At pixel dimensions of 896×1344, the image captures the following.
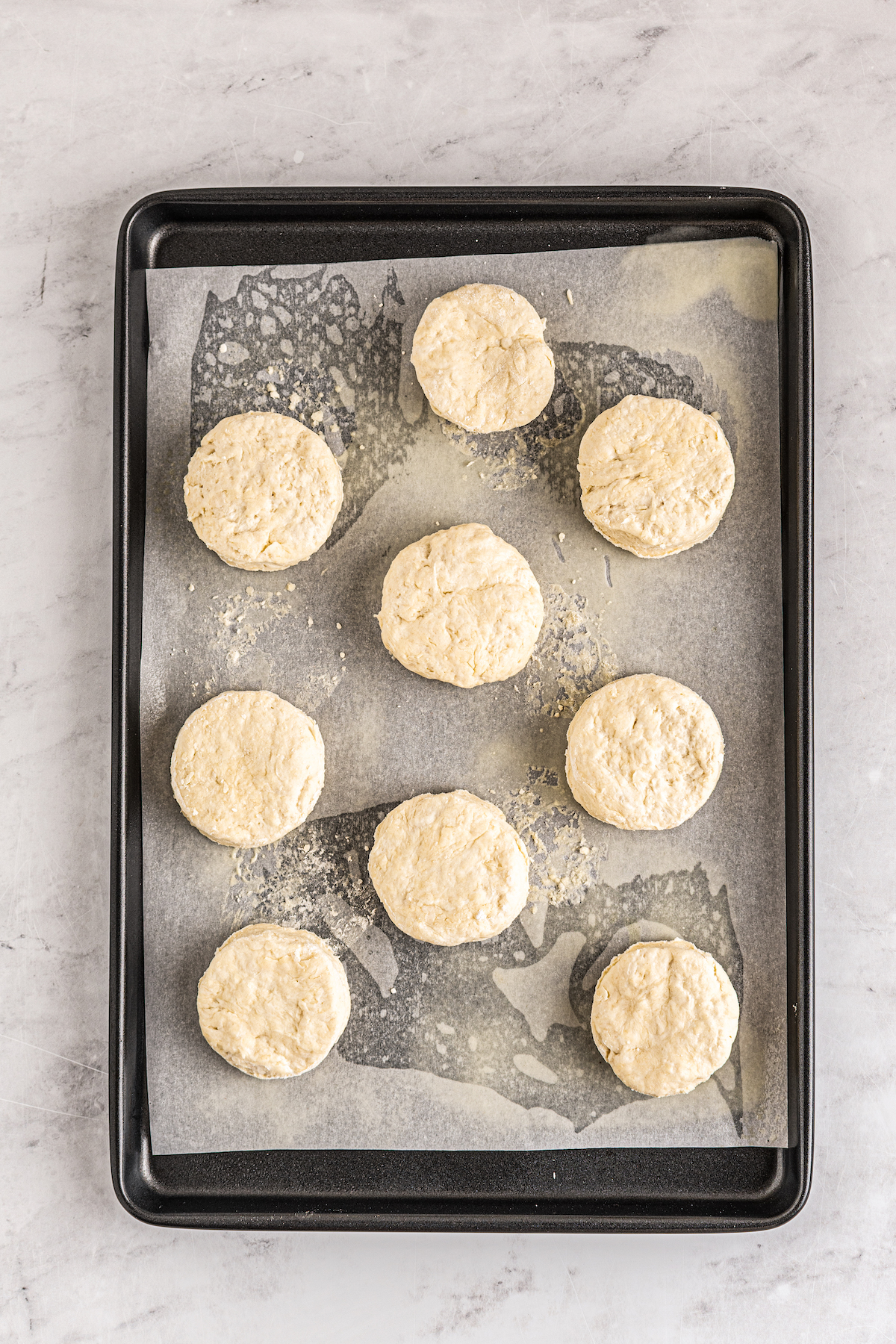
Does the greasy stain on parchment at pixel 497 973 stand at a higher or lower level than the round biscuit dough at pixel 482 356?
lower

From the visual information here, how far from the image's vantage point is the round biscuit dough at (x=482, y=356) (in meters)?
2.03

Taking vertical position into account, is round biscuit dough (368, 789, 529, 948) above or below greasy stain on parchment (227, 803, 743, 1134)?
above

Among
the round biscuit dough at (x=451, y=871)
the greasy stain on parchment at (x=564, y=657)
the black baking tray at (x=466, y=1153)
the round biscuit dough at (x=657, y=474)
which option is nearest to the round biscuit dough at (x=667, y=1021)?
the black baking tray at (x=466, y=1153)

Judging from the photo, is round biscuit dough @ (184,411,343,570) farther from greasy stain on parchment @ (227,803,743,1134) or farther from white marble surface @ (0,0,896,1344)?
greasy stain on parchment @ (227,803,743,1134)

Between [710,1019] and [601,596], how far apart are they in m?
0.90

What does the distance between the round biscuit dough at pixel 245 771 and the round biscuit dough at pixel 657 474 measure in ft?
2.63

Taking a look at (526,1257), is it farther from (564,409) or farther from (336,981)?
(564,409)

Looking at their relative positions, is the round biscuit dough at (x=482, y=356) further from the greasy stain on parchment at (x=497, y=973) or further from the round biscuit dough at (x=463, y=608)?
the greasy stain on parchment at (x=497, y=973)

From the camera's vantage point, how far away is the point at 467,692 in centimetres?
207

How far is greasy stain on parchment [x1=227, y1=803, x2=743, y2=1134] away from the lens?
202 centimetres

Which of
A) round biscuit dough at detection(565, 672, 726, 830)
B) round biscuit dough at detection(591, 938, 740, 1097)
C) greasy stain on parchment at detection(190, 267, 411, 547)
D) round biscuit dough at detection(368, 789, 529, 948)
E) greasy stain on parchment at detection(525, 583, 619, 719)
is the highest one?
greasy stain on parchment at detection(190, 267, 411, 547)

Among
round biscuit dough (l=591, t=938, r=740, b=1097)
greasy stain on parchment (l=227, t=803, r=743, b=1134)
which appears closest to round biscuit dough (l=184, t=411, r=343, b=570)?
greasy stain on parchment (l=227, t=803, r=743, b=1134)

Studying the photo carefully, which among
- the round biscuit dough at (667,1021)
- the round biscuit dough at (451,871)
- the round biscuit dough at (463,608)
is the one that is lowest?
the round biscuit dough at (667,1021)

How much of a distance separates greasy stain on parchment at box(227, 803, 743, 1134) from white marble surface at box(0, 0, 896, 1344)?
1.17 feet
